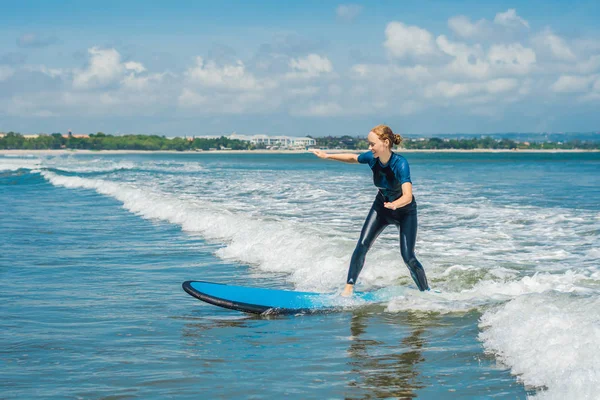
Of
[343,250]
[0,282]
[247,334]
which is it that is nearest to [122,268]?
[0,282]

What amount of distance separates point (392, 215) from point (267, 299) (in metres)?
1.66

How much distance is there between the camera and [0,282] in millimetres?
9969

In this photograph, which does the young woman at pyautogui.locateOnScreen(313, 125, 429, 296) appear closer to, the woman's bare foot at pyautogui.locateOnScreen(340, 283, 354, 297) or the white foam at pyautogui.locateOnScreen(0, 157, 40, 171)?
the woman's bare foot at pyautogui.locateOnScreen(340, 283, 354, 297)

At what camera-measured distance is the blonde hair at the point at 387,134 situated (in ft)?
24.6

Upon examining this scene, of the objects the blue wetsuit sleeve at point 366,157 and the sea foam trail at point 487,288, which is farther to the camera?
the blue wetsuit sleeve at point 366,157

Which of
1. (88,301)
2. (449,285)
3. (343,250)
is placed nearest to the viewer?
(88,301)

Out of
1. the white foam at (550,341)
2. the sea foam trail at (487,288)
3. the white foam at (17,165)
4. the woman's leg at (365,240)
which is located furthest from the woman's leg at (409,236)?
the white foam at (17,165)

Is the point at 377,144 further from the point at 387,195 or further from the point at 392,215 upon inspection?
the point at 392,215

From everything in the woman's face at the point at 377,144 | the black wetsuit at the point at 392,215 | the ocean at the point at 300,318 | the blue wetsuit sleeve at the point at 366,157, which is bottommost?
the ocean at the point at 300,318

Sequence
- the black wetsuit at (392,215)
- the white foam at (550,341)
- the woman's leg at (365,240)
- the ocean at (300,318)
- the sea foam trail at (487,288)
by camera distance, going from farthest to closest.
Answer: the woman's leg at (365,240)
the black wetsuit at (392,215)
the sea foam trail at (487,288)
the ocean at (300,318)
the white foam at (550,341)

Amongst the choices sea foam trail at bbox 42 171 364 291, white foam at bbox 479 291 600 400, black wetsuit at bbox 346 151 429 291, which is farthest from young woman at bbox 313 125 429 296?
sea foam trail at bbox 42 171 364 291

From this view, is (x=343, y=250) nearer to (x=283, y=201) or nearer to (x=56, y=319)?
(x=56, y=319)

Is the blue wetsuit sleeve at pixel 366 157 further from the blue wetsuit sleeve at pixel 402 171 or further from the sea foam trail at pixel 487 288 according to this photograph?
the sea foam trail at pixel 487 288

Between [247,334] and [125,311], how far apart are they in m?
1.76
